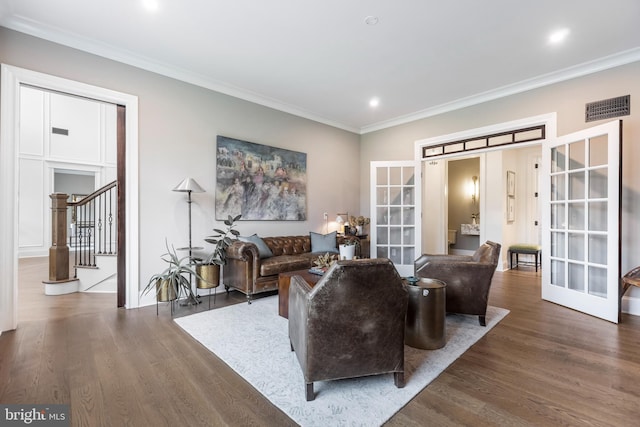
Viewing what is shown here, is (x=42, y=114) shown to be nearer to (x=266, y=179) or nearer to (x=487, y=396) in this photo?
(x=266, y=179)

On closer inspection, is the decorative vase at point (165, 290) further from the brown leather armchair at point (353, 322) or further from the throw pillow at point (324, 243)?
the throw pillow at point (324, 243)

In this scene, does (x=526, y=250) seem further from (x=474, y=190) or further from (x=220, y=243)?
Answer: (x=220, y=243)

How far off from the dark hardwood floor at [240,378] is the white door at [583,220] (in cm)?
42

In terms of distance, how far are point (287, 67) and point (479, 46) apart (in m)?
2.30

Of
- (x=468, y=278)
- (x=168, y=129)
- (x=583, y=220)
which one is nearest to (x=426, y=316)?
(x=468, y=278)

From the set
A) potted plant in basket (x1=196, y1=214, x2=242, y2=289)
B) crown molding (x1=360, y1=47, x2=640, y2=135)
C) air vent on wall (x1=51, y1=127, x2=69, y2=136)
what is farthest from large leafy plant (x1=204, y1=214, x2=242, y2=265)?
air vent on wall (x1=51, y1=127, x2=69, y2=136)

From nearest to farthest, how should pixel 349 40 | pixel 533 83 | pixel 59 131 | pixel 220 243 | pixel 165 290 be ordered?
pixel 349 40
pixel 165 290
pixel 220 243
pixel 533 83
pixel 59 131

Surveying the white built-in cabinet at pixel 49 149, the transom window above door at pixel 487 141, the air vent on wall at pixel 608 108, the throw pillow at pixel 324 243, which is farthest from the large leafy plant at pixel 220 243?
the white built-in cabinet at pixel 49 149

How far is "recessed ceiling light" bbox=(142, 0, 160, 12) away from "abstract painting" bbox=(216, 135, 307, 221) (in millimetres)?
1814

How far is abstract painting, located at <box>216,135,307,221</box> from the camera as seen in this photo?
4.45 m

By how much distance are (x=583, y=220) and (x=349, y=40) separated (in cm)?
356

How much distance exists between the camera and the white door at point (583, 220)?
319 cm

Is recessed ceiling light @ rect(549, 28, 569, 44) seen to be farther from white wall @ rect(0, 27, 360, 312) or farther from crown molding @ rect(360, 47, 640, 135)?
white wall @ rect(0, 27, 360, 312)

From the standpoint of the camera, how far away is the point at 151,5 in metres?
2.70
